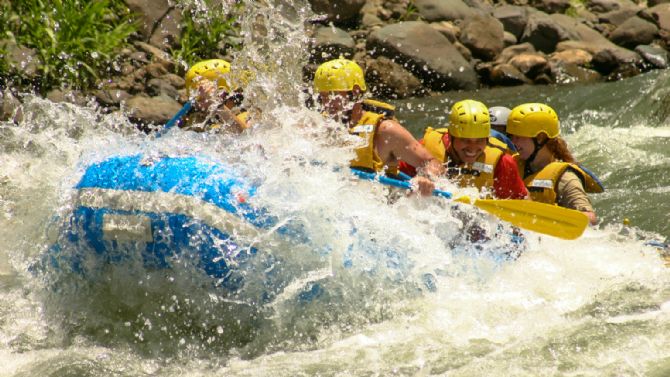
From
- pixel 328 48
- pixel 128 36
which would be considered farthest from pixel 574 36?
pixel 128 36

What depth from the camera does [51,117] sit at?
7.09 metres

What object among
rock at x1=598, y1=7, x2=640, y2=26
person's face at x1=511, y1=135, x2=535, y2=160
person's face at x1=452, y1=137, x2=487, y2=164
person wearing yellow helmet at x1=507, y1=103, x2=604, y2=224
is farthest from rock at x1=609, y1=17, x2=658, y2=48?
person's face at x1=452, y1=137, x2=487, y2=164

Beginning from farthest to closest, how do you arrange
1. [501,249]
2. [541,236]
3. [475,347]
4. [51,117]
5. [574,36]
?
[574,36] < [51,117] < [541,236] < [501,249] < [475,347]

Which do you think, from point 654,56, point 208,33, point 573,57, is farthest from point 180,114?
point 654,56

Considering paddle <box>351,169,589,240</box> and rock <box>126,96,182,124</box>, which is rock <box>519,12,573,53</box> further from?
paddle <box>351,169,589,240</box>

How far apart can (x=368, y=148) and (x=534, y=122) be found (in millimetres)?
1298

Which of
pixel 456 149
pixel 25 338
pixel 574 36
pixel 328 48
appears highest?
pixel 456 149

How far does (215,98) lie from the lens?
6.24 metres

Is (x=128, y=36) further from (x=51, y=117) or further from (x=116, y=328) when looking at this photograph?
(x=116, y=328)

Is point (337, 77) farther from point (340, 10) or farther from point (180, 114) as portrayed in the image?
point (340, 10)

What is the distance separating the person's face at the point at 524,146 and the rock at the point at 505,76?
6997mm

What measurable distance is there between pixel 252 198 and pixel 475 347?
1508 millimetres

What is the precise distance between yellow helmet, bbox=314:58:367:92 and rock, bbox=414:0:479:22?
28.9ft

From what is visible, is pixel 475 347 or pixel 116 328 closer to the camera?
pixel 475 347
